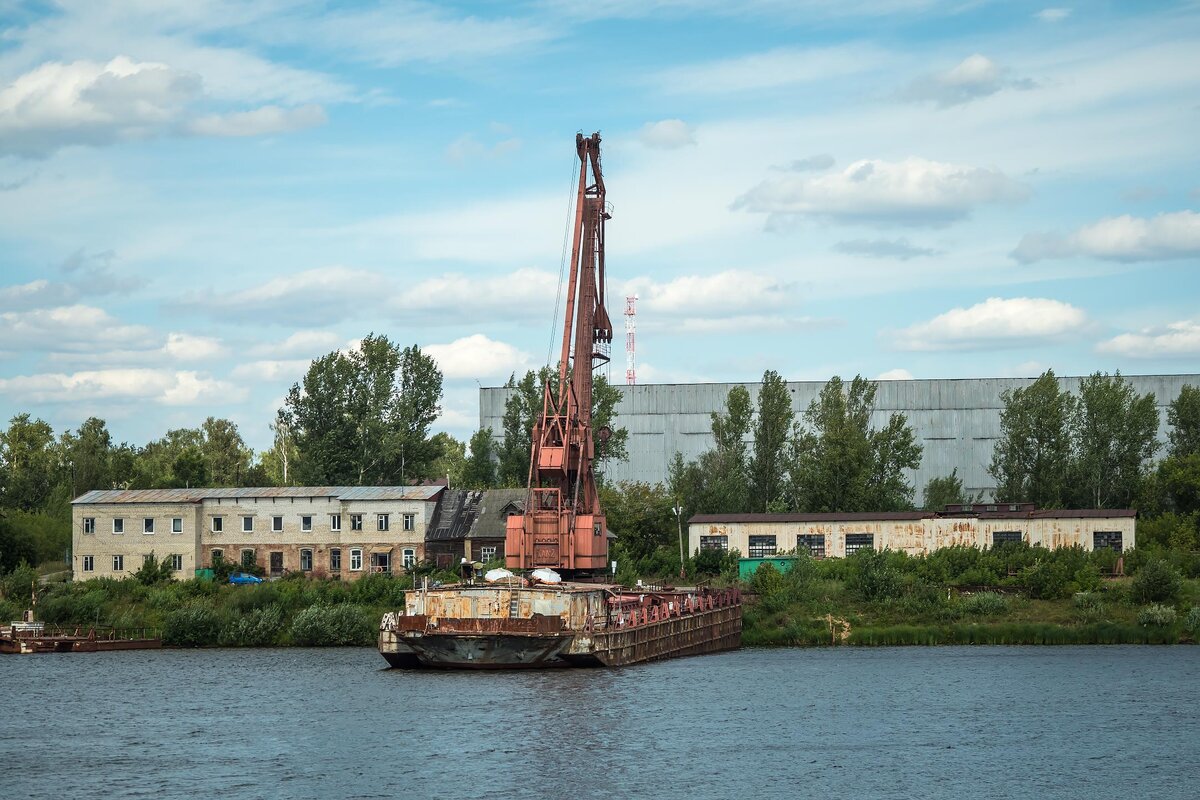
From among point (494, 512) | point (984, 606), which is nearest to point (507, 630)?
point (984, 606)

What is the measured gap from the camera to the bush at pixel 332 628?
2813 inches

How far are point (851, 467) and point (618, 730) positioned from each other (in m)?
52.6

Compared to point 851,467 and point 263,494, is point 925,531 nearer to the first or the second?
point 851,467

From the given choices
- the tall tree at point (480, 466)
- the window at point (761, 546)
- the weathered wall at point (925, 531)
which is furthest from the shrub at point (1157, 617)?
the tall tree at point (480, 466)

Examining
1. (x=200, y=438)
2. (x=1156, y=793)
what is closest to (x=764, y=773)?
(x=1156, y=793)

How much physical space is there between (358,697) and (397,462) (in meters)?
54.8

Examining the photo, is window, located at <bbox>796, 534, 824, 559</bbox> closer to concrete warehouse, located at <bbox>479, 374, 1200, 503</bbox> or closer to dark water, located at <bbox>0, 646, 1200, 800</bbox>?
dark water, located at <bbox>0, 646, 1200, 800</bbox>

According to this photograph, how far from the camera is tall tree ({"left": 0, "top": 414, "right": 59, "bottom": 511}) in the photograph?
11912 cm

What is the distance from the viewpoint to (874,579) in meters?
73.2

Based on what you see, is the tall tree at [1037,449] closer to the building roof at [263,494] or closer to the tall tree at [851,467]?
the tall tree at [851,467]

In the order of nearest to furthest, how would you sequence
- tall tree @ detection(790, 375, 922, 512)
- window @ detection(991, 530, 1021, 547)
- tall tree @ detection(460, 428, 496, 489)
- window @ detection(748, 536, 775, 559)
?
window @ detection(991, 530, 1021, 547) → window @ detection(748, 536, 775, 559) → tall tree @ detection(790, 375, 922, 512) → tall tree @ detection(460, 428, 496, 489)

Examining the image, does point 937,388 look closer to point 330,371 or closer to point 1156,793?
point 330,371

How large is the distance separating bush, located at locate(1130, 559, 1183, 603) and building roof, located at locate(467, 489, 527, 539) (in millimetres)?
33823

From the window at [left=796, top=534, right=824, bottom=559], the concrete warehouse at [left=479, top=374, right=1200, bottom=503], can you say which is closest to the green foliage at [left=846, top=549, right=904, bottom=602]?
the window at [left=796, top=534, right=824, bottom=559]
